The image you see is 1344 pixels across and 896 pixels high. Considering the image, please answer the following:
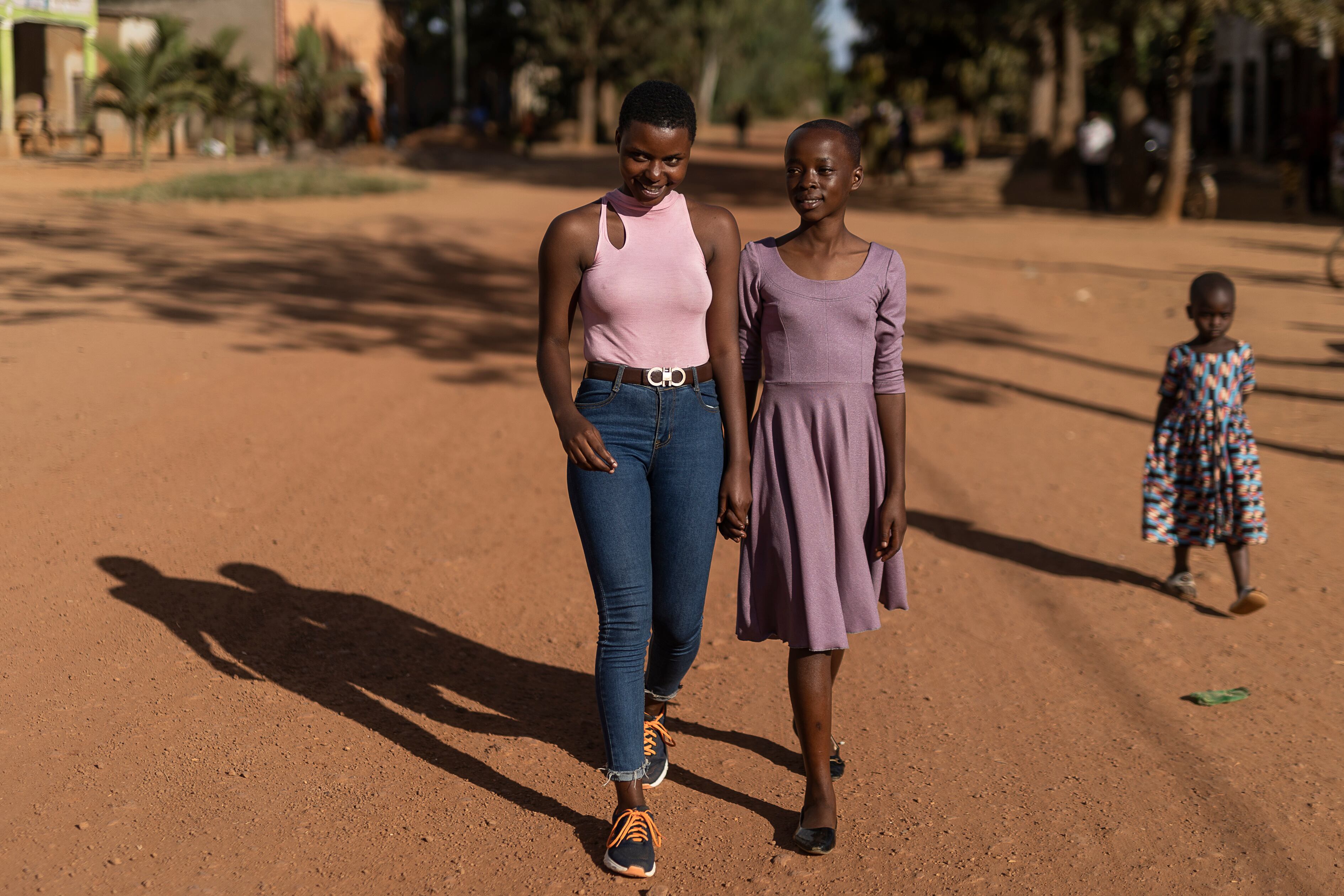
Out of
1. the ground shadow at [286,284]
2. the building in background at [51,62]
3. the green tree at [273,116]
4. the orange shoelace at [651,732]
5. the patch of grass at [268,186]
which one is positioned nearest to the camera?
the orange shoelace at [651,732]

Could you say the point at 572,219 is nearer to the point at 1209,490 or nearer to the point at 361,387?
the point at 1209,490

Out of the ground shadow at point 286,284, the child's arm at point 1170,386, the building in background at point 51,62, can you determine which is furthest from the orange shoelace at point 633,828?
the building in background at point 51,62

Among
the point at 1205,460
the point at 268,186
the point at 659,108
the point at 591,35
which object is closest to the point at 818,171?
the point at 659,108

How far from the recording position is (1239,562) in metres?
5.25

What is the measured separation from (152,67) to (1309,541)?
2096 cm

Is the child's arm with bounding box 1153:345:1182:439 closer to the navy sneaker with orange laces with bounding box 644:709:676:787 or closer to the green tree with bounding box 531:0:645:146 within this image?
the navy sneaker with orange laces with bounding box 644:709:676:787

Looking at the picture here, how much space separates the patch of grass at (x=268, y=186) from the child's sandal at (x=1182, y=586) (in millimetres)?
16208

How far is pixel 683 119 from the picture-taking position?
119 inches

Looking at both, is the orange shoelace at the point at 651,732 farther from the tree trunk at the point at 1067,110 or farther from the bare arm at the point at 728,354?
the tree trunk at the point at 1067,110

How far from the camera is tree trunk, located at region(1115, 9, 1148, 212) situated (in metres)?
20.0

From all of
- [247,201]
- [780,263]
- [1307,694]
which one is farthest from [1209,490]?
[247,201]

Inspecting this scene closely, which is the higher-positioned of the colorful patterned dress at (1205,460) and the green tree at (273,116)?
the green tree at (273,116)

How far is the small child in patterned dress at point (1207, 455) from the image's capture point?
16.9ft

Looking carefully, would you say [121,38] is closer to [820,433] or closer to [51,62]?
[51,62]
